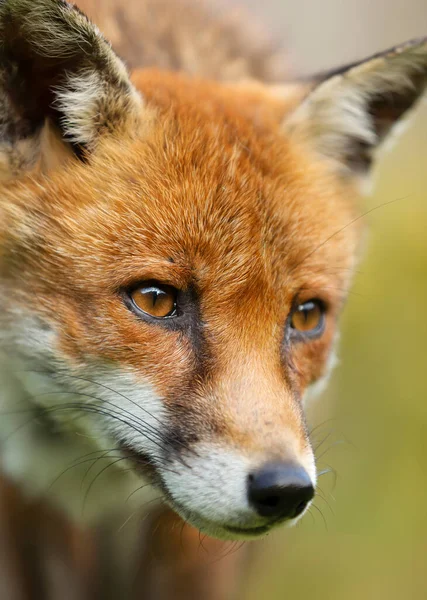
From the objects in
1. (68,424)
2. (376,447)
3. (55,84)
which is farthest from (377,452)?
(55,84)

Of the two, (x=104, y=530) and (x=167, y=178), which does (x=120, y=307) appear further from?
(x=104, y=530)

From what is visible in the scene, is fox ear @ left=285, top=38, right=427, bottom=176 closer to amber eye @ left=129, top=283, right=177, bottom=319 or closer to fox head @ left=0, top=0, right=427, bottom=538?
fox head @ left=0, top=0, right=427, bottom=538

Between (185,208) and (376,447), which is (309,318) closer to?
(185,208)

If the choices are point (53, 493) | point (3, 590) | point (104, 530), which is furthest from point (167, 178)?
point (3, 590)

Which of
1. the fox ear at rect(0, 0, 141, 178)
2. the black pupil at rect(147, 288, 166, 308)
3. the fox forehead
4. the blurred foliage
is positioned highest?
the fox ear at rect(0, 0, 141, 178)

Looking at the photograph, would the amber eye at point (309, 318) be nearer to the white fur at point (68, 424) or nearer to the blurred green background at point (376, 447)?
the white fur at point (68, 424)

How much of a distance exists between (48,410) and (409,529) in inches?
208

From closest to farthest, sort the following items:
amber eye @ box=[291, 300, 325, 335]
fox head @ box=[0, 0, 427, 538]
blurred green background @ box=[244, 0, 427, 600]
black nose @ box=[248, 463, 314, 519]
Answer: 1. black nose @ box=[248, 463, 314, 519]
2. fox head @ box=[0, 0, 427, 538]
3. amber eye @ box=[291, 300, 325, 335]
4. blurred green background @ box=[244, 0, 427, 600]

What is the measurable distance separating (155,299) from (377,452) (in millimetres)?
5501

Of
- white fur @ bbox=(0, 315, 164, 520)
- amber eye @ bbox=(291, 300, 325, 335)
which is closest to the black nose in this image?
white fur @ bbox=(0, 315, 164, 520)

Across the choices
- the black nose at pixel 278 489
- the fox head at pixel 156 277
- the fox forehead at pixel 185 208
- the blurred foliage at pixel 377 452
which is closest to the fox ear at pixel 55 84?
the fox head at pixel 156 277

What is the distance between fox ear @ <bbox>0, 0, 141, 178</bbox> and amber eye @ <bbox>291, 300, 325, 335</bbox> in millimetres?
1339

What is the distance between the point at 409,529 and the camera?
25.6ft

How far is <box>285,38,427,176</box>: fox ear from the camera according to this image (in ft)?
13.8
